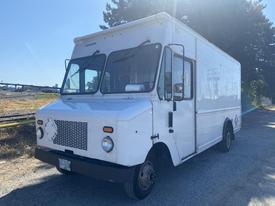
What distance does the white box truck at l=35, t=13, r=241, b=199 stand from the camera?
4.34m

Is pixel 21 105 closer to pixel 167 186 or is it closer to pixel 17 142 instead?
pixel 17 142

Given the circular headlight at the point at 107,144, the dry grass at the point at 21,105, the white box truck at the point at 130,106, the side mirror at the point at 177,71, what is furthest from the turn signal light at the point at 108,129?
the dry grass at the point at 21,105

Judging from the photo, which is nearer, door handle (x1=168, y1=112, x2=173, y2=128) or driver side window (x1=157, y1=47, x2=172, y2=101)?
driver side window (x1=157, y1=47, x2=172, y2=101)

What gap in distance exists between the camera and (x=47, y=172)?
640cm

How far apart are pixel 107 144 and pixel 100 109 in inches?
23.8

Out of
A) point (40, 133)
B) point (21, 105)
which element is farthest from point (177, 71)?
point (21, 105)

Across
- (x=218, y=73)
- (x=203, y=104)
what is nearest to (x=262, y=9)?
(x=218, y=73)

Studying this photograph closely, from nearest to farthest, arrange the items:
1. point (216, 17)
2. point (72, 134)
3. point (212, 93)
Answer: point (72, 134) → point (212, 93) → point (216, 17)

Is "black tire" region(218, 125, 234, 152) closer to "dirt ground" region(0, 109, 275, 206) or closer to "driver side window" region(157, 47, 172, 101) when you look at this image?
"dirt ground" region(0, 109, 275, 206)

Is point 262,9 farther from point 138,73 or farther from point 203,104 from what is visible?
point 138,73

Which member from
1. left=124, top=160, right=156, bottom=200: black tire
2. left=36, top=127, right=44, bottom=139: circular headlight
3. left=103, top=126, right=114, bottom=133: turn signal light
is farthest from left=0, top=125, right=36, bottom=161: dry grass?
left=103, top=126, right=114, bottom=133: turn signal light

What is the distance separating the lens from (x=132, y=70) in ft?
17.0

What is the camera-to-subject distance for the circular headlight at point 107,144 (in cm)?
425

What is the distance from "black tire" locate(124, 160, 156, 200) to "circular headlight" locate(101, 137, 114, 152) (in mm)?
639
